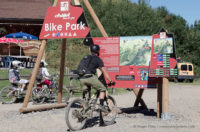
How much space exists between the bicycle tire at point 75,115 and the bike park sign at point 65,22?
3245 mm

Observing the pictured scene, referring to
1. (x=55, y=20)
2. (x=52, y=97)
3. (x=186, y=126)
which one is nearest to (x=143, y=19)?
(x=52, y=97)

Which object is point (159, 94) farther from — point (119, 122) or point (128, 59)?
point (119, 122)

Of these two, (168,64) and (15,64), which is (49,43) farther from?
(168,64)

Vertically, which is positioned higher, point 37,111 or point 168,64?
point 168,64

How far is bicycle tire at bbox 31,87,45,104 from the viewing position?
13367 mm

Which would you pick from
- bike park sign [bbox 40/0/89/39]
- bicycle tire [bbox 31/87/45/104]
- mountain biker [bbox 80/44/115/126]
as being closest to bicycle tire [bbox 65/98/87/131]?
mountain biker [bbox 80/44/115/126]

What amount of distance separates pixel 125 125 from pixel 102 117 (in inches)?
21.7

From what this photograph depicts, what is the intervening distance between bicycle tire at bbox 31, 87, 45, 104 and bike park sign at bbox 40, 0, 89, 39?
3.10 m

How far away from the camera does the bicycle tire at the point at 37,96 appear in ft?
43.9

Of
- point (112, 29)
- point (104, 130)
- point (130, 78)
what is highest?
point (112, 29)

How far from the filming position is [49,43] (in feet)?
100

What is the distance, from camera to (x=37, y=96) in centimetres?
1339

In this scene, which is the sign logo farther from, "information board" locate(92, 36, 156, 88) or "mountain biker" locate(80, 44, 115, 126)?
"mountain biker" locate(80, 44, 115, 126)

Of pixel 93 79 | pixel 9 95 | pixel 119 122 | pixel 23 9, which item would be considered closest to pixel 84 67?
pixel 93 79
